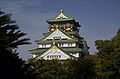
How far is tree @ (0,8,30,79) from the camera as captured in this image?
13398mm

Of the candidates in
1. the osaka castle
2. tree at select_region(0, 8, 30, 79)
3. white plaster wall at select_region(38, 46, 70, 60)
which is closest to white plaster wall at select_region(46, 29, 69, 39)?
the osaka castle

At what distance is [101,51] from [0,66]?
2721 centimetres

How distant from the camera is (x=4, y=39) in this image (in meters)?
13.0

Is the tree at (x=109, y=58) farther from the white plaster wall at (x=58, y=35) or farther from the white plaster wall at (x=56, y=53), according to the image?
the white plaster wall at (x=58, y=35)

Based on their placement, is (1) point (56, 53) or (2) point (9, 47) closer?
(2) point (9, 47)

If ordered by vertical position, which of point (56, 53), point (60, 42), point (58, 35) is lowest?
point (56, 53)

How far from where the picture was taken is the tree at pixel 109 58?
3525 cm

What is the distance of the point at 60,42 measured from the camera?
6106cm

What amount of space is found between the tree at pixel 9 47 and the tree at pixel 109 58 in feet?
72.9

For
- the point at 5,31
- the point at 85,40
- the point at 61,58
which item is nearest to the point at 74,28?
the point at 85,40

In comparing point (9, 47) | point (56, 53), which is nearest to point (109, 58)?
point (56, 53)

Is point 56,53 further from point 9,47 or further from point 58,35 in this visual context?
point 9,47

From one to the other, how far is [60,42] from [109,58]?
85.2 ft

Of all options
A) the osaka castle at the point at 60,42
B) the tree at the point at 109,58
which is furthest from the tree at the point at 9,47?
the osaka castle at the point at 60,42
